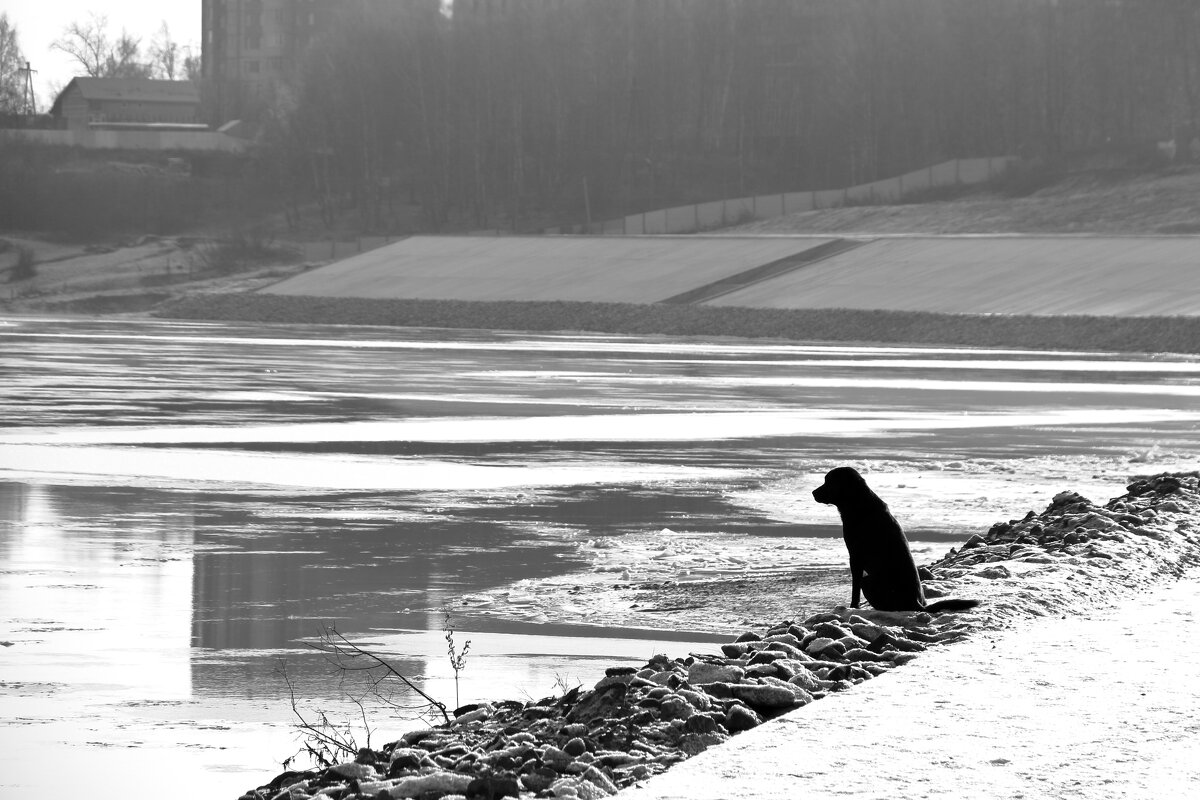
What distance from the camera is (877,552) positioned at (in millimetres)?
9602

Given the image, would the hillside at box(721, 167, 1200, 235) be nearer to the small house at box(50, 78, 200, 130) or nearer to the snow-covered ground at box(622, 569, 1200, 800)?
the small house at box(50, 78, 200, 130)

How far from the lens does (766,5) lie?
397 ft

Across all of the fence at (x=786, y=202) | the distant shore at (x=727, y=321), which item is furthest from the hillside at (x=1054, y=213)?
the distant shore at (x=727, y=321)

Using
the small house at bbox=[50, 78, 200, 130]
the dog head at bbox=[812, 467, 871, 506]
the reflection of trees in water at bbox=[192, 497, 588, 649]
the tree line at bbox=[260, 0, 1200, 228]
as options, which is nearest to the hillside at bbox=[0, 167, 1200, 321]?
the tree line at bbox=[260, 0, 1200, 228]

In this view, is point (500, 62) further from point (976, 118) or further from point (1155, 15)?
point (1155, 15)

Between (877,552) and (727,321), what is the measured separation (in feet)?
158

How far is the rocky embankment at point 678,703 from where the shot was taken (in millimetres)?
6691

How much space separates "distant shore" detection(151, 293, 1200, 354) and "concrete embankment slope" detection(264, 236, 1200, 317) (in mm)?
1567

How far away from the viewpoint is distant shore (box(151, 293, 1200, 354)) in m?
49.2

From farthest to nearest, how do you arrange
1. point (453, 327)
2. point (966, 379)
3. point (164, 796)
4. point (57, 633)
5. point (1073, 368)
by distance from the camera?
point (453, 327)
point (1073, 368)
point (966, 379)
point (57, 633)
point (164, 796)

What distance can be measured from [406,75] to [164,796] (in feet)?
388

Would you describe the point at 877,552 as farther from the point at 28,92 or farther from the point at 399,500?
the point at 28,92

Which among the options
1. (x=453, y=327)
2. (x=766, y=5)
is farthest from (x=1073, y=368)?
(x=766, y=5)

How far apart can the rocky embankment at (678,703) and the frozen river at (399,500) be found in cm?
76
